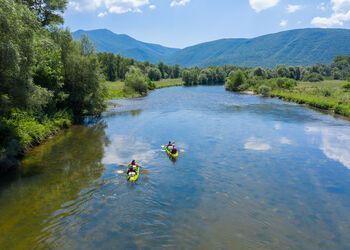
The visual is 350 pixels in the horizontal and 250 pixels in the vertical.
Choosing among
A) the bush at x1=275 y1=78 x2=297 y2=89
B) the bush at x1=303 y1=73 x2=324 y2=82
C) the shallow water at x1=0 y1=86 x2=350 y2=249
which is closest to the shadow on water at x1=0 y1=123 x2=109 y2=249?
the shallow water at x1=0 y1=86 x2=350 y2=249

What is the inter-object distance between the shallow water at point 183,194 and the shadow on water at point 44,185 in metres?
0.07

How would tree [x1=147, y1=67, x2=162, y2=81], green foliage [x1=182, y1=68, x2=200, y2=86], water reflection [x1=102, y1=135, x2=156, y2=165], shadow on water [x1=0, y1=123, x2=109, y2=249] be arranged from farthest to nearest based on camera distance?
tree [x1=147, y1=67, x2=162, y2=81] → green foliage [x1=182, y1=68, x2=200, y2=86] → water reflection [x1=102, y1=135, x2=156, y2=165] → shadow on water [x1=0, y1=123, x2=109, y2=249]

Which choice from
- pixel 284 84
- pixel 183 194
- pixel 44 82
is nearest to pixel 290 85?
pixel 284 84

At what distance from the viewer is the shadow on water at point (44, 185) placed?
642 inches

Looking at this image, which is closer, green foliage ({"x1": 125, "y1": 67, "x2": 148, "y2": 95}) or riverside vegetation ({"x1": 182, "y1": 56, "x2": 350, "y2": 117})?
riverside vegetation ({"x1": 182, "y1": 56, "x2": 350, "y2": 117})

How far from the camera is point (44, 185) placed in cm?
2198

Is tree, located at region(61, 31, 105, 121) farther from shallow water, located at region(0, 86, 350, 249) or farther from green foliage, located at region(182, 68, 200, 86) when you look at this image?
green foliage, located at region(182, 68, 200, 86)

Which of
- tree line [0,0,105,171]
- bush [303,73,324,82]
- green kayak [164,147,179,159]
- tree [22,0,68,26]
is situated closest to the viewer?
tree line [0,0,105,171]

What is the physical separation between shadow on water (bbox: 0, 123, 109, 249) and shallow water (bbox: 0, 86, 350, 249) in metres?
0.07

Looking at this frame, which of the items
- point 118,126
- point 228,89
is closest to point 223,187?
point 118,126

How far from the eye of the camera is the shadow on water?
53.5 ft

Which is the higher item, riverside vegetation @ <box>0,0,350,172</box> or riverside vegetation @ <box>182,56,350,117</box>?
riverside vegetation @ <box>0,0,350,172</box>

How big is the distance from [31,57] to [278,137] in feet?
90.0

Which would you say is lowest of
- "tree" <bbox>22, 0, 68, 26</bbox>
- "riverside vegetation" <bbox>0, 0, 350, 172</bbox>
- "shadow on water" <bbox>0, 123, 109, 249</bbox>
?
"shadow on water" <bbox>0, 123, 109, 249</bbox>
